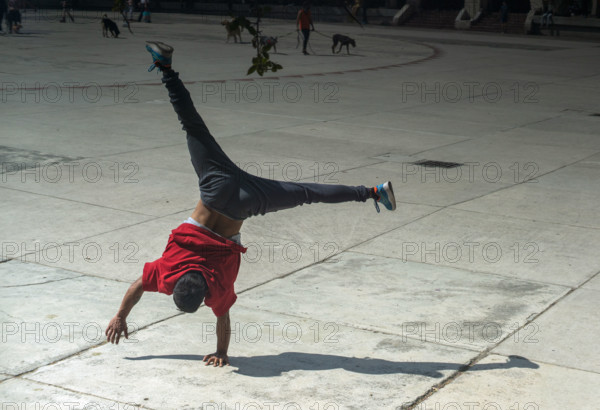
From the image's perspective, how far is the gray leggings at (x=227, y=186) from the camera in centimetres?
487

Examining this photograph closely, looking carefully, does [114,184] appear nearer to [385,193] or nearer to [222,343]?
[222,343]

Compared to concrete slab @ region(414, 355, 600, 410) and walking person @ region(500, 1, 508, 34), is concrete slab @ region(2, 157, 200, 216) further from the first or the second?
walking person @ region(500, 1, 508, 34)

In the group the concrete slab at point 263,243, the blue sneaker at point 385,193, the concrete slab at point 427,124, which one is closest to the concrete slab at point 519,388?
the blue sneaker at point 385,193

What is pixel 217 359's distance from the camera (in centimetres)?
512

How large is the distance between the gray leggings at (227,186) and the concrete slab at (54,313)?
133 centimetres

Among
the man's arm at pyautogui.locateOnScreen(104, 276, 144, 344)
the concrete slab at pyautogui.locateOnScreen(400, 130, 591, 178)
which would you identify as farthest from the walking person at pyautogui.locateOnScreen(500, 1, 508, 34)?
the man's arm at pyautogui.locateOnScreen(104, 276, 144, 344)

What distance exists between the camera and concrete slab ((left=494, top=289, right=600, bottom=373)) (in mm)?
5285

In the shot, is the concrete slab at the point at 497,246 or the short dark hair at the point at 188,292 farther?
the concrete slab at the point at 497,246

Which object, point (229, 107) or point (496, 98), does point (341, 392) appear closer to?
point (229, 107)

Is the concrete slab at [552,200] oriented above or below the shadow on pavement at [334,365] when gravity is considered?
above

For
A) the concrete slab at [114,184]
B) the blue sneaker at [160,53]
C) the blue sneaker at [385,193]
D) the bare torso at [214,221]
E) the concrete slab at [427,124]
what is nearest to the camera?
the blue sneaker at [160,53]

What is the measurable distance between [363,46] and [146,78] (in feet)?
48.0

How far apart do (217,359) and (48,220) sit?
396 centimetres

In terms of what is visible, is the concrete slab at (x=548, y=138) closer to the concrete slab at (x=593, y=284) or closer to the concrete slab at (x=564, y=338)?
the concrete slab at (x=593, y=284)
